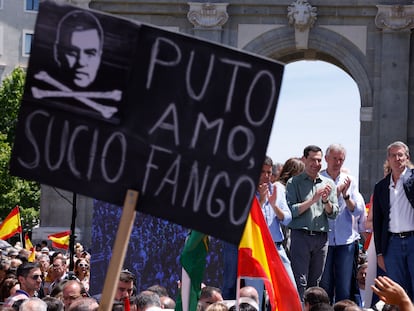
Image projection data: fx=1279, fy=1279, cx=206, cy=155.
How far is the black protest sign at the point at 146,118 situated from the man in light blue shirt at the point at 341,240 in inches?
252

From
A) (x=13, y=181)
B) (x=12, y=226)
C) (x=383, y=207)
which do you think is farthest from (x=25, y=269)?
(x=13, y=181)

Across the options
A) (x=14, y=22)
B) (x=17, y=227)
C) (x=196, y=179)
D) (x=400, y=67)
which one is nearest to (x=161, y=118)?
(x=196, y=179)

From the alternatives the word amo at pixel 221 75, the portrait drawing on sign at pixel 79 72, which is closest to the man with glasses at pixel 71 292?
the portrait drawing on sign at pixel 79 72

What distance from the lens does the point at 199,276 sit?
8.27 metres

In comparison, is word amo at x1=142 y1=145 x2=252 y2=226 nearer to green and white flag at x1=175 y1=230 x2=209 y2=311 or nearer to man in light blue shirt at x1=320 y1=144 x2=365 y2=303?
green and white flag at x1=175 y1=230 x2=209 y2=311

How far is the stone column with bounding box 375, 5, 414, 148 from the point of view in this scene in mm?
29375

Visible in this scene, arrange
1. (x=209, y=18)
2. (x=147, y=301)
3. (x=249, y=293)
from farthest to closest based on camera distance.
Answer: (x=209, y=18) < (x=249, y=293) < (x=147, y=301)

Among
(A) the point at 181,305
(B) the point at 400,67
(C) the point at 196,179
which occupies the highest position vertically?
(B) the point at 400,67

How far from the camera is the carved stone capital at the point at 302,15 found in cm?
2967

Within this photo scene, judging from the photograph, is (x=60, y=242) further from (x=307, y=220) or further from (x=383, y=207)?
(x=383, y=207)

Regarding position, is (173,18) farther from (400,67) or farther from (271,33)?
(400,67)

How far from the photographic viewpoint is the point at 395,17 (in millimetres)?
29422

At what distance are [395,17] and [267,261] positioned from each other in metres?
20.5

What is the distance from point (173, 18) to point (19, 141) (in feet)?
80.5
